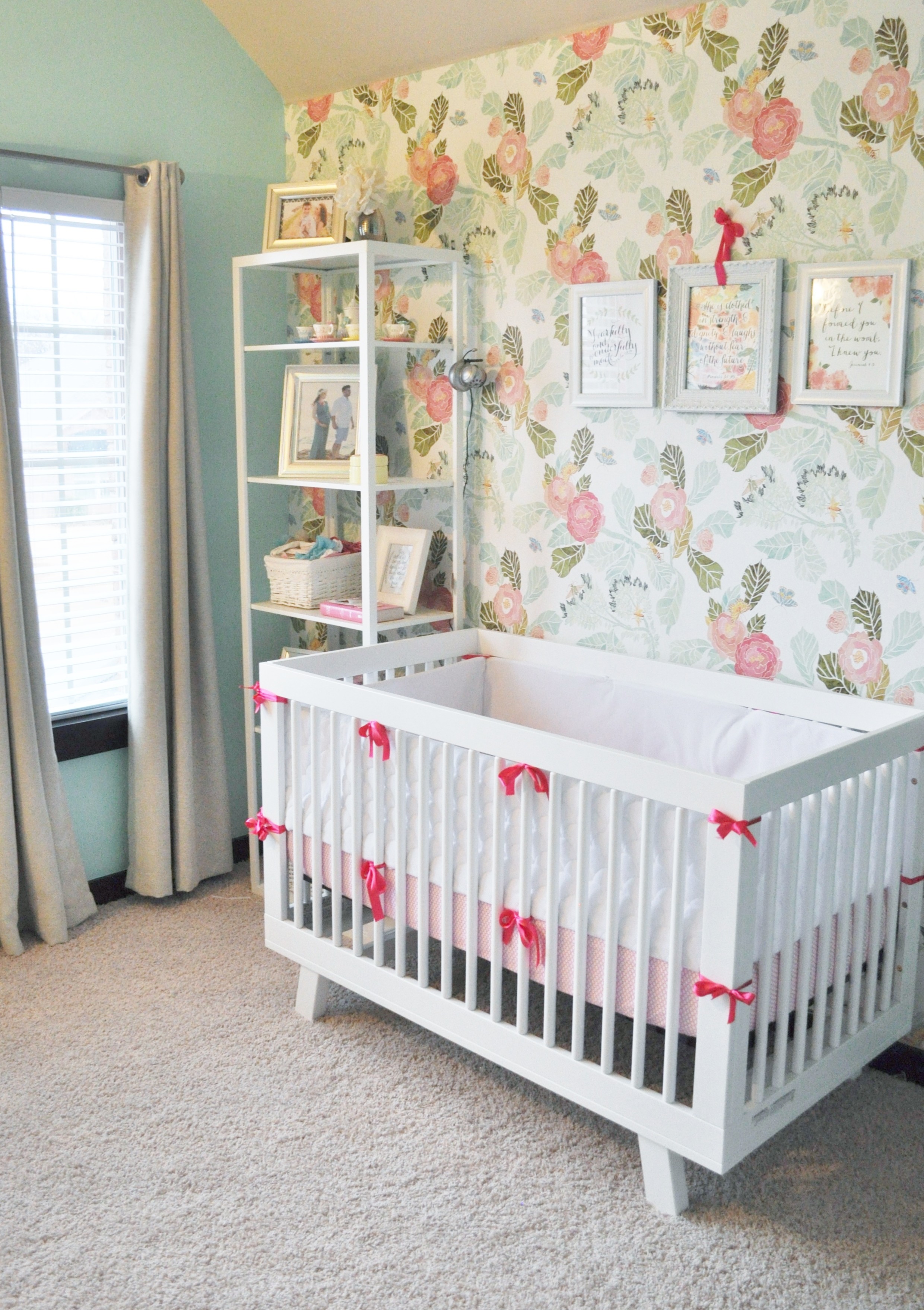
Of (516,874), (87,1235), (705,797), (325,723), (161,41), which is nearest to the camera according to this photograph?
(705,797)

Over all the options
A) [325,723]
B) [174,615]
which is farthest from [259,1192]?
[174,615]

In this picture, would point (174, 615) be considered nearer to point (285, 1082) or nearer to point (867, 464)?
point (285, 1082)

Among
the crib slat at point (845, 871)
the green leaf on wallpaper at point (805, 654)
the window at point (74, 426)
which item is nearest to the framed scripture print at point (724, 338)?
the green leaf on wallpaper at point (805, 654)

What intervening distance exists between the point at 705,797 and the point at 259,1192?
1.00 meters

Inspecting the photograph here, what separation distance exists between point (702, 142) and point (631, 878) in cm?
148

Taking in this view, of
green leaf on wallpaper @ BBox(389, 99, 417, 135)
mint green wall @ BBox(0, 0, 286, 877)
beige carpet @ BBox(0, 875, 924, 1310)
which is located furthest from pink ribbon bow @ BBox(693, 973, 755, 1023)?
green leaf on wallpaper @ BBox(389, 99, 417, 135)

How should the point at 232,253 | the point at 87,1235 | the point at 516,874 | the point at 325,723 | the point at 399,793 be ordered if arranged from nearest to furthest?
1. the point at 87,1235
2. the point at 516,874
3. the point at 399,793
4. the point at 325,723
5. the point at 232,253

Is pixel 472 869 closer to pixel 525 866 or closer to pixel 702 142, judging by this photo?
pixel 525 866

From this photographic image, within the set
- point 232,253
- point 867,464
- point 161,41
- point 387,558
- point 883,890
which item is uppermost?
point 161,41

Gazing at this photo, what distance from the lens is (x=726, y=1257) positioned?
6.27 feet

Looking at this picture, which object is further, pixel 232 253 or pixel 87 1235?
pixel 232 253

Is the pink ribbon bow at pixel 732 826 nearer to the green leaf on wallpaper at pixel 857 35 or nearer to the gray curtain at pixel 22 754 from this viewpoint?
the green leaf on wallpaper at pixel 857 35

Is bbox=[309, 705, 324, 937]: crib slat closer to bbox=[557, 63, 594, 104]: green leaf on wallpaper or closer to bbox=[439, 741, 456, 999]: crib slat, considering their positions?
bbox=[439, 741, 456, 999]: crib slat

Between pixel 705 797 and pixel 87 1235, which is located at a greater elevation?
pixel 705 797
